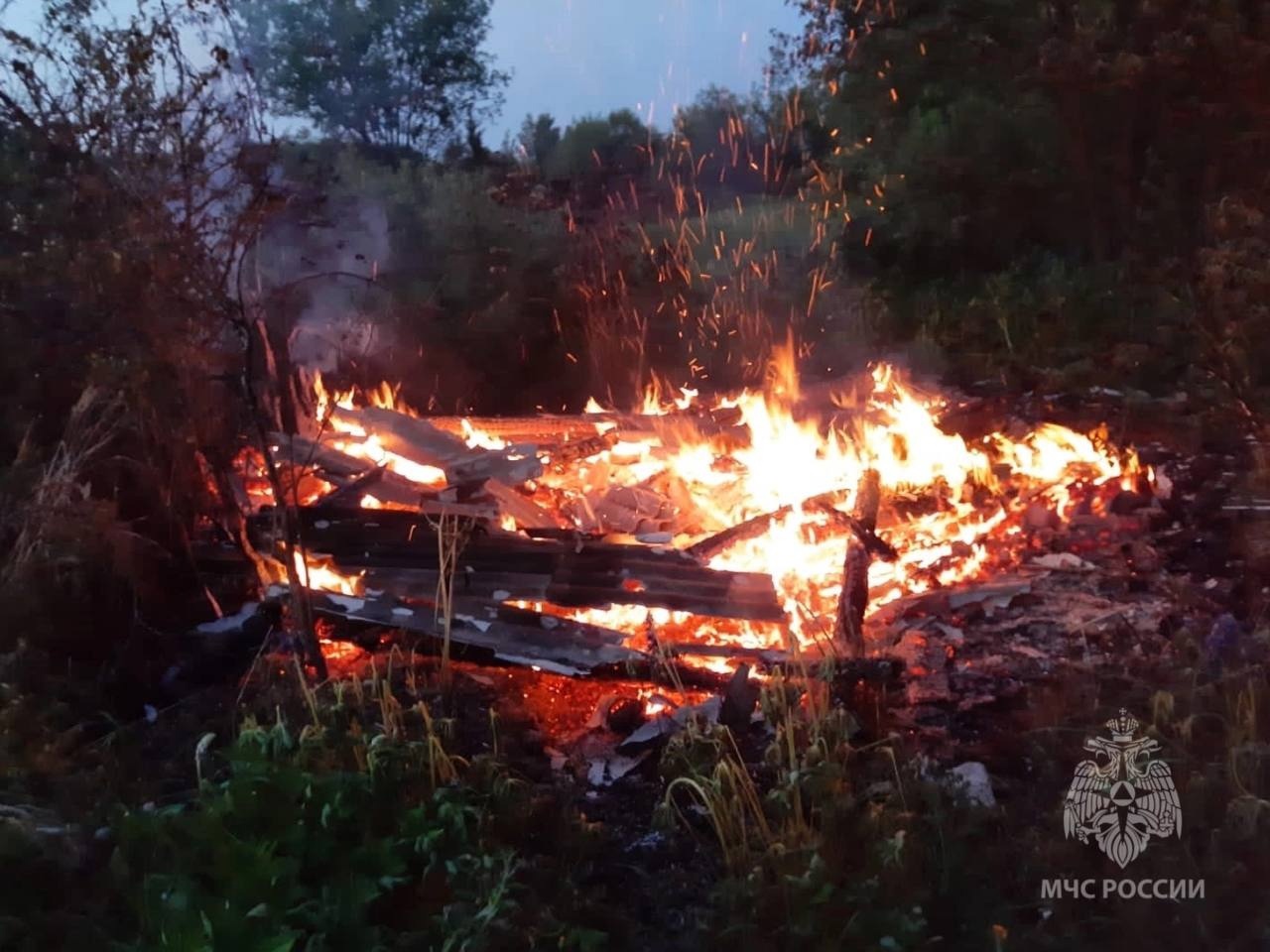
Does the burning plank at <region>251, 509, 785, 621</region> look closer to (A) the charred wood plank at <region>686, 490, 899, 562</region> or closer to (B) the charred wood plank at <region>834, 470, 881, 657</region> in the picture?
(A) the charred wood plank at <region>686, 490, 899, 562</region>

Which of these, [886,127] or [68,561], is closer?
[68,561]

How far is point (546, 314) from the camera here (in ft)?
37.5

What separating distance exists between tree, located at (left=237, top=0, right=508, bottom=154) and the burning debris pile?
6.79 m

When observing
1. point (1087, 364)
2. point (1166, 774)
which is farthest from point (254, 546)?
point (1087, 364)

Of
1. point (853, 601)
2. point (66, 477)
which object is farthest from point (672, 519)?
point (66, 477)

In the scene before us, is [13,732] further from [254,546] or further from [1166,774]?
[1166,774]

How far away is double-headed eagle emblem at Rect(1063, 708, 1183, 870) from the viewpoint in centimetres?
312

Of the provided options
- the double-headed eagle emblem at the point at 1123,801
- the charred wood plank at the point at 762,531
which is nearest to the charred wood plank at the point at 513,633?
the charred wood plank at the point at 762,531

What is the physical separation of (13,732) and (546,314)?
8.21 m

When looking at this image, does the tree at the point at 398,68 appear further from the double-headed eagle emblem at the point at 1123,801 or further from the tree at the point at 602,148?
the double-headed eagle emblem at the point at 1123,801

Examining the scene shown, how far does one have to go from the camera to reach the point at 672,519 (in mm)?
5895

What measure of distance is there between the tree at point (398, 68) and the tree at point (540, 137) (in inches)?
121

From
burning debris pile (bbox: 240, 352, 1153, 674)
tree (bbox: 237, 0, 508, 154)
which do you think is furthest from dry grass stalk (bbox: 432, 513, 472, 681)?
tree (bbox: 237, 0, 508, 154)

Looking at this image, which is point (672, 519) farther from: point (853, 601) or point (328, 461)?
point (328, 461)
